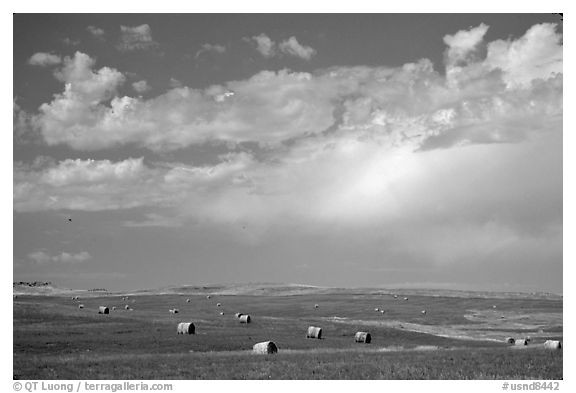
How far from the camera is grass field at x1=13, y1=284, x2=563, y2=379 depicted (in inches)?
1238

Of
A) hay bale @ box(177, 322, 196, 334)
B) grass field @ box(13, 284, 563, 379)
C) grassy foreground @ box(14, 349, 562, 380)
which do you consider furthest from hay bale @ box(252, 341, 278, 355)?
hay bale @ box(177, 322, 196, 334)

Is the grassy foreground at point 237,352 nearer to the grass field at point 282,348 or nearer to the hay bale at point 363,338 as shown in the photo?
the grass field at point 282,348

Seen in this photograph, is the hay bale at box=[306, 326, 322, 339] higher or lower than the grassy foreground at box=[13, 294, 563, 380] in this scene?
lower

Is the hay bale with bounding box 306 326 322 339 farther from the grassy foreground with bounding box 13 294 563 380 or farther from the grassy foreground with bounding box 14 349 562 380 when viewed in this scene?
the grassy foreground with bounding box 14 349 562 380

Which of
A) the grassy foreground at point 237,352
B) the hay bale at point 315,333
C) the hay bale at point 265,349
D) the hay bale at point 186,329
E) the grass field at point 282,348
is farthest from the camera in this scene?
the hay bale at point 315,333

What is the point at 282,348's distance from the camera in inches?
2084

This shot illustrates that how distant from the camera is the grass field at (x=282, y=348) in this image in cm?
3145

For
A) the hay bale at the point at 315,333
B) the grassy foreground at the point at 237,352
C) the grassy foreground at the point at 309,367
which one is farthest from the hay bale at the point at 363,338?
the grassy foreground at the point at 309,367

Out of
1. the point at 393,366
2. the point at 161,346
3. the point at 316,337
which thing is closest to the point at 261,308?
the point at 316,337

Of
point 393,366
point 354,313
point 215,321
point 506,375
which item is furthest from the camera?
point 354,313

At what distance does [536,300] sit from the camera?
148500 mm
